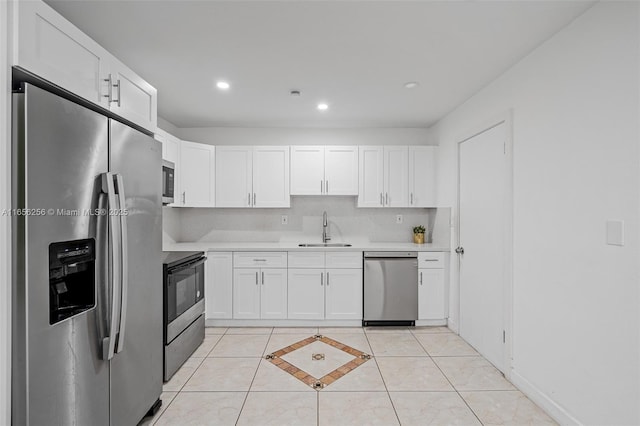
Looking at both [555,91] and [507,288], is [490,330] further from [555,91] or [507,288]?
[555,91]

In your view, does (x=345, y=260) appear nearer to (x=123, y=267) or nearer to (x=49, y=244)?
(x=123, y=267)

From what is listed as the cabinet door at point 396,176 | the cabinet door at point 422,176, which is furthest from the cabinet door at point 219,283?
the cabinet door at point 422,176

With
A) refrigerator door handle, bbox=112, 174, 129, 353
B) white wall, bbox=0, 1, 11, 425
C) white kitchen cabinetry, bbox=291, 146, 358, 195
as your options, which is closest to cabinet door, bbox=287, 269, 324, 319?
white kitchen cabinetry, bbox=291, 146, 358, 195

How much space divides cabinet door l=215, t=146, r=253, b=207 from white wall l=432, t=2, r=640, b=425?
2935 millimetres

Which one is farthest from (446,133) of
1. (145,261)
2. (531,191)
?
(145,261)

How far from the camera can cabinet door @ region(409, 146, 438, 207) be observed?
4008 mm

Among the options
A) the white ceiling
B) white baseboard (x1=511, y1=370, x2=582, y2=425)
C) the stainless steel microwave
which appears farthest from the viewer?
the stainless steel microwave

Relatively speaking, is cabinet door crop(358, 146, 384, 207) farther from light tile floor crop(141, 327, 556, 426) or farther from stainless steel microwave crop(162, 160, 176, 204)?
stainless steel microwave crop(162, 160, 176, 204)

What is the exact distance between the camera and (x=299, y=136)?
423 centimetres

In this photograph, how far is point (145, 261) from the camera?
6.01ft

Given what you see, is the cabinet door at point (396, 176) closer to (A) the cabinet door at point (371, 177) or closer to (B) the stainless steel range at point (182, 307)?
(A) the cabinet door at point (371, 177)

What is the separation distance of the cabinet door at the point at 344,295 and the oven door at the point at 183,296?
4.68 feet

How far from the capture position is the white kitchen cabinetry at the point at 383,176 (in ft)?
13.1

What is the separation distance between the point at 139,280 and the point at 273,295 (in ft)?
6.62
